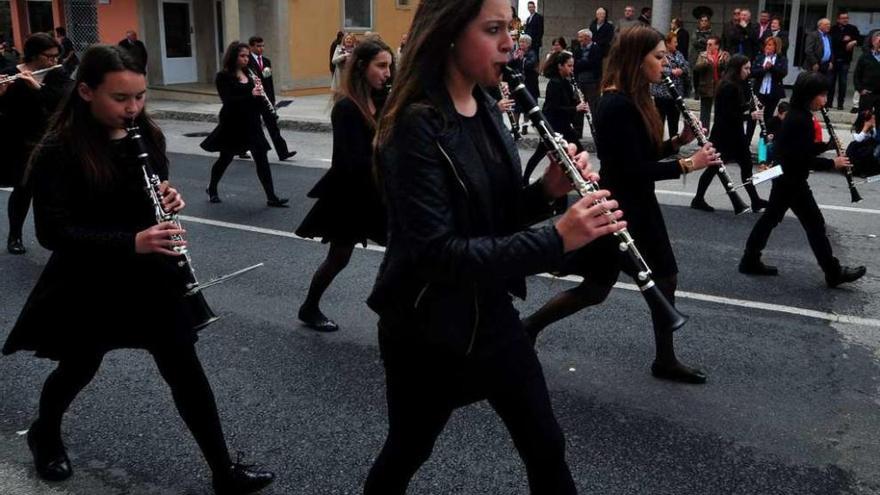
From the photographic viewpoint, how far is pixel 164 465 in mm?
3758

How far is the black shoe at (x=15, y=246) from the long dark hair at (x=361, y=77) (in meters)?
3.84

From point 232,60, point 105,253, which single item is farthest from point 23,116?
point 105,253

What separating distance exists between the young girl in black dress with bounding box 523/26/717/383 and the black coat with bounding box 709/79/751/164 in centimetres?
474

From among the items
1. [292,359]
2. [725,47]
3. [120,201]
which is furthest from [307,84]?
[120,201]

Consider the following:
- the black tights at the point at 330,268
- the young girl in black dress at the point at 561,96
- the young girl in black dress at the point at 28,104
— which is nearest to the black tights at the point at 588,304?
the black tights at the point at 330,268

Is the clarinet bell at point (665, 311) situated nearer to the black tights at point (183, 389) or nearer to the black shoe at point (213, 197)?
the black tights at point (183, 389)

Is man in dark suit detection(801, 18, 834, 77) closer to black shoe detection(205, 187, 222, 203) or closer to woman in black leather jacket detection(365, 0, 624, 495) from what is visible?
black shoe detection(205, 187, 222, 203)

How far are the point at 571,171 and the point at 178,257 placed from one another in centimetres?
154

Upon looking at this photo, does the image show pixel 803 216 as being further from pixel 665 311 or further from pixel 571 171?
pixel 571 171

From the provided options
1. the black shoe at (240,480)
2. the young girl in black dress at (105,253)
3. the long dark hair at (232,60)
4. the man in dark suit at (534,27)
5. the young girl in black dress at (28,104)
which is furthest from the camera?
the man in dark suit at (534,27)

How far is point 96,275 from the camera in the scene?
3.21 meters

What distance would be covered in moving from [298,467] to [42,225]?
1.45m

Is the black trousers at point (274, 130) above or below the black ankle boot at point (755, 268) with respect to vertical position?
above

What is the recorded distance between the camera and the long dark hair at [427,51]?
7.31ft
